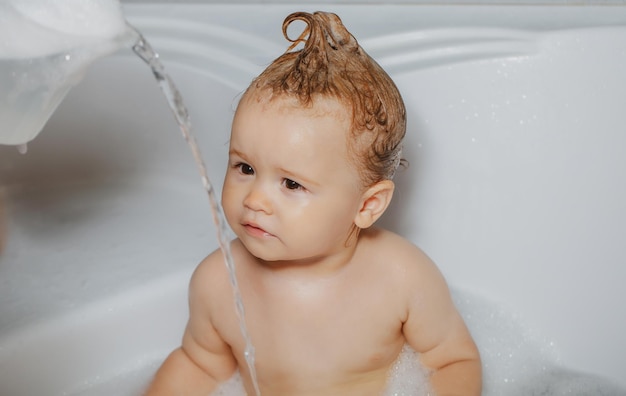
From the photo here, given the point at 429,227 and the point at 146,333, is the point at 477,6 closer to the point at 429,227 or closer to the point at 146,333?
the point at 429,227

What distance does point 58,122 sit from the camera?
1525 millimetres

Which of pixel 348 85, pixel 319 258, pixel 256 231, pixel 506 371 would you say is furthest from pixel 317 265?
pixel 506 371

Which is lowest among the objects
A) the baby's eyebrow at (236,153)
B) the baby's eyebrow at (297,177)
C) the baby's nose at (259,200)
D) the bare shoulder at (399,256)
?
the bare shoulder at (399,256)

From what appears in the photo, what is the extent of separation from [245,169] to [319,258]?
0.16 m

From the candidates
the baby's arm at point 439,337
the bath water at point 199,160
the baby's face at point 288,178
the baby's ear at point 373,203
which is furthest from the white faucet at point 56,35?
the baby's arm at point 439,337

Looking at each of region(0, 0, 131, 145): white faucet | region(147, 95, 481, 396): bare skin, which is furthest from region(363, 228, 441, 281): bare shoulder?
region(0, 0, 131, 145): white faucet

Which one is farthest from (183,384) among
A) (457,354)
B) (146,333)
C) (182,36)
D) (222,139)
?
(182,36)

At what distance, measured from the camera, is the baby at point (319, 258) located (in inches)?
36.6

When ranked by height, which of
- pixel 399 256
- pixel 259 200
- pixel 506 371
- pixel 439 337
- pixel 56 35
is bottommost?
pixel 506 371

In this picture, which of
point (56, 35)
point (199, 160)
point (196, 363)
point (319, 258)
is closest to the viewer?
point (56, 35)

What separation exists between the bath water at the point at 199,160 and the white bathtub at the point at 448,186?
28 cm

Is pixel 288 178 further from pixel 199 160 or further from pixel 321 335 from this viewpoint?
pixel 321 335

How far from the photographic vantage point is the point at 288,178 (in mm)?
939

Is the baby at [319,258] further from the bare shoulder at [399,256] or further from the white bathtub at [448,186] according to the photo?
the white bathtub at [448,186]
